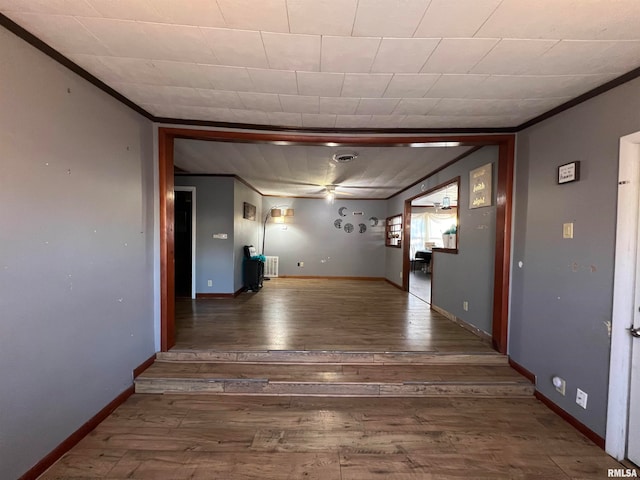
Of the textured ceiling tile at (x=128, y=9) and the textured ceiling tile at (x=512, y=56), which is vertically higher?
the textured ceiling tile at (x=128, y=9)

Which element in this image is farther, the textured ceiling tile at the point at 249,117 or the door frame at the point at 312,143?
the door frame at the point at 312,143

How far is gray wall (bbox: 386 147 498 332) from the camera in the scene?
3146 mm

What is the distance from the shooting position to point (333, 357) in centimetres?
276

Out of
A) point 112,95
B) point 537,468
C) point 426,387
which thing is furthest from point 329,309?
point 112,95

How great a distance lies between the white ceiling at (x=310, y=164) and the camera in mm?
3461

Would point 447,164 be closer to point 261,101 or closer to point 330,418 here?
point 261,101

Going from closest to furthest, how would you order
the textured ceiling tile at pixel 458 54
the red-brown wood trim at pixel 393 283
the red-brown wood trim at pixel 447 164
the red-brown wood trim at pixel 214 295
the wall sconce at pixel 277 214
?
the textured ceiling tile at pixel 458 54 → the red-brown wood trim at pixel 447 164 → the red-brown wood trim at pixel 214 295 → the red-brown wood trim at pixel 393 283 → the wall sconce at pixel 277 214

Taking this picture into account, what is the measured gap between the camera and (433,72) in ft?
5.74

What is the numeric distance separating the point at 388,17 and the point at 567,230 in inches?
82.7

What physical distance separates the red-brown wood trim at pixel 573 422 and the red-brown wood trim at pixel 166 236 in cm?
360

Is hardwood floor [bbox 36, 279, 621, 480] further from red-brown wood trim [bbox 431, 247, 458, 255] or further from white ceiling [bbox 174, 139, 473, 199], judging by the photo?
white ceiling [bbox 174, 139, 473, 199]

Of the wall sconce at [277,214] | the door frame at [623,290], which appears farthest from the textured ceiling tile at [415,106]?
the wall sconce at [277,214]

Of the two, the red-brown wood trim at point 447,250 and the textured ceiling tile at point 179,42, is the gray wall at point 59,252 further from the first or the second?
the red-brown wood trim at point 447,250

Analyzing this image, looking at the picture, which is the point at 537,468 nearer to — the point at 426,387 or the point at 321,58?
the point at 426,387
